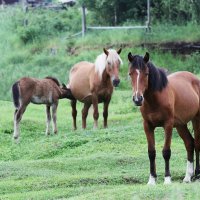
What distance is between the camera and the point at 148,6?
3941cm

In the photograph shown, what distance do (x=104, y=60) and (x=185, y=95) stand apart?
8526mm

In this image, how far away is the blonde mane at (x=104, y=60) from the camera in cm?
1973

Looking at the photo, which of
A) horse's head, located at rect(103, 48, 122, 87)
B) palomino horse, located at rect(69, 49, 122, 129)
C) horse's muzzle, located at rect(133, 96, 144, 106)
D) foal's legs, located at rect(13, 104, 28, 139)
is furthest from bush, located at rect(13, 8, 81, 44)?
horse's muzzle, located at rect(133, 96, 144, 106)

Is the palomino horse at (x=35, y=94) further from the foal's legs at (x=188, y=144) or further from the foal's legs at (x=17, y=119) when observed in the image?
the foal's legs at (x=188, y=144)

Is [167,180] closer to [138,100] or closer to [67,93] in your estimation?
[138,100]

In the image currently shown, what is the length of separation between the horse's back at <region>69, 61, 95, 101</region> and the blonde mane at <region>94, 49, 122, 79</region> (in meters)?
0.68

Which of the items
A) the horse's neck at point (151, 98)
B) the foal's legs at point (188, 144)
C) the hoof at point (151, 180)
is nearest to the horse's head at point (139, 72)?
the horse's neck at point (151, 98)

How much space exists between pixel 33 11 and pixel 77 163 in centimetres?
3537

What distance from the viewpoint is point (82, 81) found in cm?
2236

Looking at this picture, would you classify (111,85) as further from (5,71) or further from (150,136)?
(5,71)

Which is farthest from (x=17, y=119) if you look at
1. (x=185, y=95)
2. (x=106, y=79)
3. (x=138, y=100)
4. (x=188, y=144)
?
(x=138, y=100)

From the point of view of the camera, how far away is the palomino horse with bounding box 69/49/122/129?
19.9 meters

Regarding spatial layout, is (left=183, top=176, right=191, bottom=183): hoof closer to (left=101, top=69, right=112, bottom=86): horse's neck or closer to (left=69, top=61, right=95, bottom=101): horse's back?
(left=101, top=69, right=112, bottom=86): horse's neck

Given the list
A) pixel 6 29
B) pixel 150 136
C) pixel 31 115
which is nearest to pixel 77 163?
pixel 150 136
